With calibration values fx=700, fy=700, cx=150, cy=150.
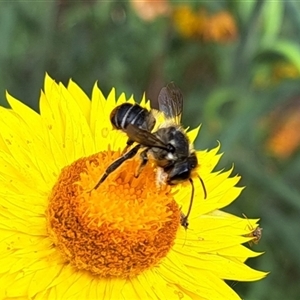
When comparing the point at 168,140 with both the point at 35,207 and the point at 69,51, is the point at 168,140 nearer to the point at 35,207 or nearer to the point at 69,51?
Result: the point at 35,207

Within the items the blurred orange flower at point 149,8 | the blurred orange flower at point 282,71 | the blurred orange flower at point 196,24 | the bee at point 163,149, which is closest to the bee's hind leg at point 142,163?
the bee at point 163,149

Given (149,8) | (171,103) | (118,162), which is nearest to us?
(118,162)

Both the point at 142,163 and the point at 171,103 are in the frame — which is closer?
the point at 142,163

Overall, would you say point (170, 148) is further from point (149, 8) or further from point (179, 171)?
point (149, 8)

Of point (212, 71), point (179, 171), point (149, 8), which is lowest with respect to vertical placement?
point (179, 171)

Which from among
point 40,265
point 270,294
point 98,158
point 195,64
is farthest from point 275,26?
point 40,265

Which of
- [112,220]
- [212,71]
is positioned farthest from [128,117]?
[212,71]

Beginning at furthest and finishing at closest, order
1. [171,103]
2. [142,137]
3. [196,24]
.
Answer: [196,24]
[171,103]
[142,137]

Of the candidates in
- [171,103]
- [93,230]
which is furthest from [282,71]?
[93,230]

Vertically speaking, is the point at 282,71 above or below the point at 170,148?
above
